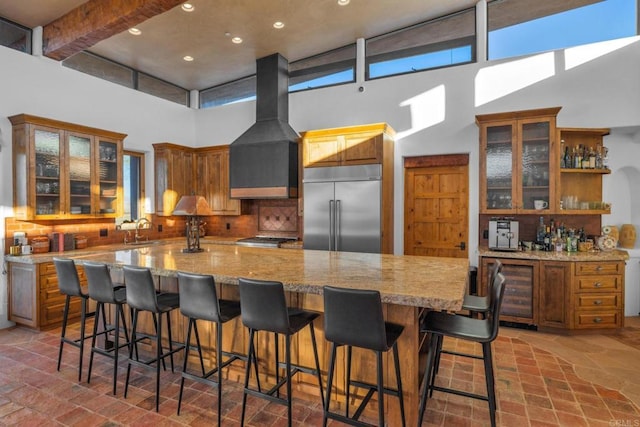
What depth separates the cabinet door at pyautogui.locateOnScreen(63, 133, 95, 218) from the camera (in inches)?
176

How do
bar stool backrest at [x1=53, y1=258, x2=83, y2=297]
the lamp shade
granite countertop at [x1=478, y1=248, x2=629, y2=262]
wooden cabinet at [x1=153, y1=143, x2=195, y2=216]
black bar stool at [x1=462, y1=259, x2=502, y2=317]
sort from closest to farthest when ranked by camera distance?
black bar stool at [x1=462, y1=259, x2=502, y2=317] < bar stool backrest at [x1=53, y1=258, x2=83, y2=297] < the lamp shade < granite countertop at [x1=478, y1=248, x2=629, y2=262] < wooden cabinet at [x1=153, y1=143, x2=195, y2=216]

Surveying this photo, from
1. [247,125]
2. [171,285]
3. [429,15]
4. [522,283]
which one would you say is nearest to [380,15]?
[429,15]

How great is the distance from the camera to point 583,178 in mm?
→ 4352

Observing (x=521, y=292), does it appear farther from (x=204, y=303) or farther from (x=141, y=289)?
(x=141, y=289)

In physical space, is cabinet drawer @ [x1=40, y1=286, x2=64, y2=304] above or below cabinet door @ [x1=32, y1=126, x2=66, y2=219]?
below

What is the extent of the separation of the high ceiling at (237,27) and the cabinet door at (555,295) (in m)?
3.50

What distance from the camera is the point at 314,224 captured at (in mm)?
4875

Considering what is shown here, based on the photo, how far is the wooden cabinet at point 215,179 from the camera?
19.9 feet

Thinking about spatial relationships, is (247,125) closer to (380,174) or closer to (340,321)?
(380,174)

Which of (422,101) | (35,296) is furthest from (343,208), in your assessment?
(35,296)

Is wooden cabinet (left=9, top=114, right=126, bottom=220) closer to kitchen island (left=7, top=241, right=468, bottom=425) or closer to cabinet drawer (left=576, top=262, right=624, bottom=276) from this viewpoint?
kitchen island (left=7, top=241, right=468, bottom=425)

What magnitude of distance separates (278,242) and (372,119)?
2.35 metres

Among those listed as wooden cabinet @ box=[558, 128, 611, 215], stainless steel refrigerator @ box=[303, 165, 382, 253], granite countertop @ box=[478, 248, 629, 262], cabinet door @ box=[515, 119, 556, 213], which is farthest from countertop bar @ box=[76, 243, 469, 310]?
wooden cabinet @ box=[558, 128, 611, 215]

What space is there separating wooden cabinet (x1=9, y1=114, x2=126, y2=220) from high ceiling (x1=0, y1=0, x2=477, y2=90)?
1.27m
